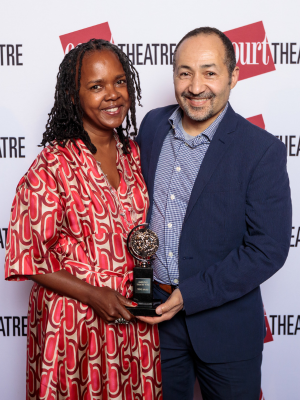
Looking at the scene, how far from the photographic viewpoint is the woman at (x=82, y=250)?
157cm

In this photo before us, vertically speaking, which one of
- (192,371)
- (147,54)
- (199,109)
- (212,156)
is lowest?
(192,371)

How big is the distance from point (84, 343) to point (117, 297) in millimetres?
240

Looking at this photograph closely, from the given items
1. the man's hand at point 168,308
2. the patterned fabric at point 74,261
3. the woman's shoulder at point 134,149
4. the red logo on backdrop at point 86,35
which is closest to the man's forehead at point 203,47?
the woman's shoulder at point 134,149

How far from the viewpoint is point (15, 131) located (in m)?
2.53

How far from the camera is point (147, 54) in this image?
246cm

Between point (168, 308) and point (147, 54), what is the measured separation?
1.51 m

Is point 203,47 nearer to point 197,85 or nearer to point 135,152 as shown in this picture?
point 197,85

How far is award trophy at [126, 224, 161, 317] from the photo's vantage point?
5.28ft

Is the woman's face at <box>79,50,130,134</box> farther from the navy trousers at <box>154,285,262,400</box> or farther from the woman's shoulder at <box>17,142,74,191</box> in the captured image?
the navy trousers at <box>154,285,262,400</box>

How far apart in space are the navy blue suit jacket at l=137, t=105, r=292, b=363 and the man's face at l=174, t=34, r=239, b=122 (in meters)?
0.11

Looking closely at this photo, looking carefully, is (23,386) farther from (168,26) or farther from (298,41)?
(298,41)

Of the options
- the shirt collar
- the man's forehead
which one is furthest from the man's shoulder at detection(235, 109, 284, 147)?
the man's forehead

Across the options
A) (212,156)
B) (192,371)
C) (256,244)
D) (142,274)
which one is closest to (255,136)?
(212,156)

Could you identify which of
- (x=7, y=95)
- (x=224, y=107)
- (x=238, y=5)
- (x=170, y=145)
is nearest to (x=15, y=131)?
(x=7, y=95)
